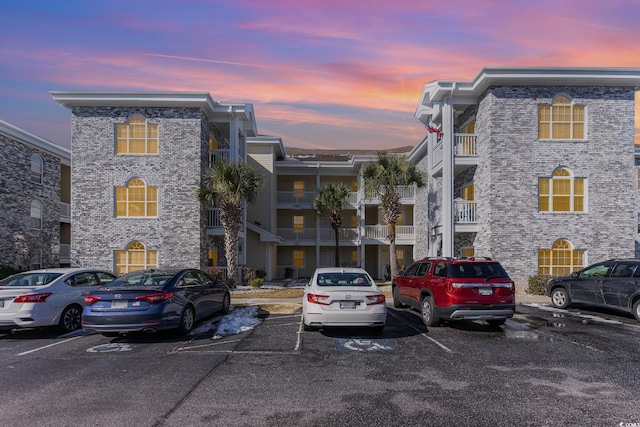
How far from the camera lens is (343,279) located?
31.8ft

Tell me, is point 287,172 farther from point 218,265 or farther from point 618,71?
point 618,71

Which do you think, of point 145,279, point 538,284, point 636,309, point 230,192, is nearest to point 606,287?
point 636,309

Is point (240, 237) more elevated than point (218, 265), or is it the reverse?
point (240, 237)

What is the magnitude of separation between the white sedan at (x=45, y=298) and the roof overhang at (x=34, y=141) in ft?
55.8

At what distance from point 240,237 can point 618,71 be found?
19.7 m

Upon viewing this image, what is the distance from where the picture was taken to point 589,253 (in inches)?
744

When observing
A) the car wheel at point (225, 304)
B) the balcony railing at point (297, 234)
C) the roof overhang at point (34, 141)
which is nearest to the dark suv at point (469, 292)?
the car wheel at point (225, 304)

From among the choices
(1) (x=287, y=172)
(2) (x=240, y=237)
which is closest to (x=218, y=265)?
(2) (x=240, y=237)

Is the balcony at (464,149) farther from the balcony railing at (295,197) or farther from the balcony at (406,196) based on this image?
the balcony railing at (295,197)

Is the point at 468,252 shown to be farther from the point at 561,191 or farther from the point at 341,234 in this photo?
the point at 341,234

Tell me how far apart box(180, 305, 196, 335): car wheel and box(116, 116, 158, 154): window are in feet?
43.7

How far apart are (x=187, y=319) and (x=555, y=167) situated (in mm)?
17217

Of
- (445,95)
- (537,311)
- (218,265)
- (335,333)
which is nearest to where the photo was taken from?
(335,333)

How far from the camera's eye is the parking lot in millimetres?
4926
